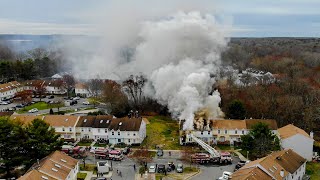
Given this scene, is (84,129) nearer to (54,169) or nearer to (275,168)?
(54,169)

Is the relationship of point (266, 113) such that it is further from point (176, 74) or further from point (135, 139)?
point (135, 139)

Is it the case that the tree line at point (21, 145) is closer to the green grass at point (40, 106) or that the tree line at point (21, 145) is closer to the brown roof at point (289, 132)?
the brown roof at point (289, 132)

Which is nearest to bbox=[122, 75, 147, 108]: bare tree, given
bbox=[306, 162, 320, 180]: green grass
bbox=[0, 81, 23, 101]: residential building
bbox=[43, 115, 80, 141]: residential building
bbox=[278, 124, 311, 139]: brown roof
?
bbox=[43, 115, 80, 141]: residential building

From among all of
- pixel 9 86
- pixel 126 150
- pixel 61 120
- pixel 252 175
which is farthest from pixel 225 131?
pixel 9 86

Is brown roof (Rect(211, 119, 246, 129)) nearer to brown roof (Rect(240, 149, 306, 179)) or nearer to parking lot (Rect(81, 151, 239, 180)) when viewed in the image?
parking lot (Rect(81, 151, 239, 180))

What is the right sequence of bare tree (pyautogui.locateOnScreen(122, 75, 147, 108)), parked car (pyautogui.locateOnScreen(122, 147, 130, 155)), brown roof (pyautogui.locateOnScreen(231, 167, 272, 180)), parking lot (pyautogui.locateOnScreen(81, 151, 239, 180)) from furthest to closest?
bare tree (pyautogui.locateOnScreen(122, 75, 147, 108))
parked car (pyautogui.locateOnScreen(122, 147, 130, 155))
parking lot (pyautogui.locateOnScreen(81, 151, 239, 180))
brown roof (pyautogui.locateOnScreen(231, 167, 272, 180))

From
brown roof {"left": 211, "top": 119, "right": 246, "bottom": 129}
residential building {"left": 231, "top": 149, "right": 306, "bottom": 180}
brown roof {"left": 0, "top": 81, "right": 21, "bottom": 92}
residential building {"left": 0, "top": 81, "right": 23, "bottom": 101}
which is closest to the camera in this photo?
residential building {"left": 231, "top": 149, "right": 306, "bottom": 180}
